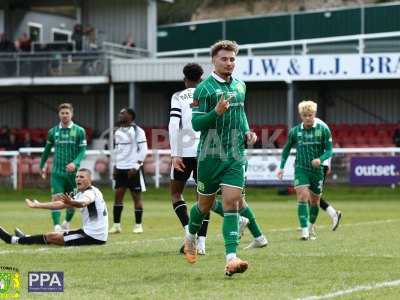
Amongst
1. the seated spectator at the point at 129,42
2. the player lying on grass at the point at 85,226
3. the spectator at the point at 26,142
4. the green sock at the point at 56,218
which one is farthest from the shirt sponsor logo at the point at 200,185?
the seated spectator at the point at 129,42

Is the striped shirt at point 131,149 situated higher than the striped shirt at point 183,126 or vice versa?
the striped shirt at point 183,126

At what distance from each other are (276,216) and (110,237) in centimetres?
715

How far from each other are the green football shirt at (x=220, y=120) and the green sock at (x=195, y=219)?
84 centimetres

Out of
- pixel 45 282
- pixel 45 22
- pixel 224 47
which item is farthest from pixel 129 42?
pixel 45 282

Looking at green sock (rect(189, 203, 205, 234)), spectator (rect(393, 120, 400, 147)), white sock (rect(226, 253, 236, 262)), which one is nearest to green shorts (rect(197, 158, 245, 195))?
green sock (rect(189, 203, 205, 234))

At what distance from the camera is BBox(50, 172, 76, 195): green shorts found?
1895 cm

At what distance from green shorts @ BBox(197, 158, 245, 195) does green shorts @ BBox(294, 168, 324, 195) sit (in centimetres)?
576

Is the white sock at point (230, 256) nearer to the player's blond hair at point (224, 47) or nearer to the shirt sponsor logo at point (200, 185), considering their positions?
the shirt sponsor logo at point (200, 185)

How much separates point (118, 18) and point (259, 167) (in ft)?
61.4

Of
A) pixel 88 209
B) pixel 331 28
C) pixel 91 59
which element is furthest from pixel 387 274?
pixel 331 28

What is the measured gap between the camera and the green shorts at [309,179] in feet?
54.7

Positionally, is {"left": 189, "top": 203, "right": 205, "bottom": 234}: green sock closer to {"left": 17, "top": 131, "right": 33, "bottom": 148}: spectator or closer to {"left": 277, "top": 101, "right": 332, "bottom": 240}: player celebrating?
{"left": 277, "top": 101, "right": 332, "bottom": 240}: player celebrating

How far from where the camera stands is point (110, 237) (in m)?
16.8

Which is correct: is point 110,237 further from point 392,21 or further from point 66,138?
point 392,21
